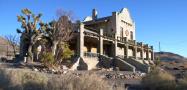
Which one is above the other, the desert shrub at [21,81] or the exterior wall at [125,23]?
the exterior wall at [125,23]

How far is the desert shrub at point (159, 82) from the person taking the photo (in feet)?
65.3

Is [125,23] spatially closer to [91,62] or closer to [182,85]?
[91,62]

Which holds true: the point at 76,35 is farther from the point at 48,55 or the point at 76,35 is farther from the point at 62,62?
the point at 48,55

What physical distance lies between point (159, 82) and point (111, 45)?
32.7 m

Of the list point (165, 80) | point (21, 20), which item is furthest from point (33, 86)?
point (21, 20)

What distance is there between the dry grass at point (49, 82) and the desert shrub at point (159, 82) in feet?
23.8

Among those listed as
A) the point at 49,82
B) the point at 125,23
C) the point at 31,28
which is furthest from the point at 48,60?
the point at 125,23

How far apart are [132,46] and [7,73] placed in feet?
138

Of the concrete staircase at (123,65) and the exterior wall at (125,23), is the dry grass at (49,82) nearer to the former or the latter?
the concrete staircase at (123,65)

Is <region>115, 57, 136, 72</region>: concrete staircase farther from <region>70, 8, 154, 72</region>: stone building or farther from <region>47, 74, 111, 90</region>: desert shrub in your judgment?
<region>47, 74, 111, 90</region>: desert shrub

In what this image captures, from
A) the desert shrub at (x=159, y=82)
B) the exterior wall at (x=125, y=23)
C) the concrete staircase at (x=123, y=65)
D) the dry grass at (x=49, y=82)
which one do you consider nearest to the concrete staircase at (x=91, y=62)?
the concrete staircase at (x=123, y=65)

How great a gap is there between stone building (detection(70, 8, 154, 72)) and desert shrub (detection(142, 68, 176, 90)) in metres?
19.3

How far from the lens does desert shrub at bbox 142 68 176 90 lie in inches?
783

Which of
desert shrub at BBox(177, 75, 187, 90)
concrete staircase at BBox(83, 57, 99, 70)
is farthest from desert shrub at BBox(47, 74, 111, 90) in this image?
concrete staircase at BBox(83, 57, 99, 70)
